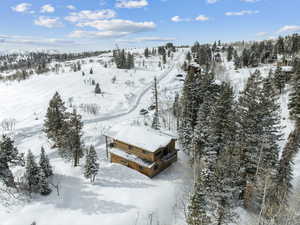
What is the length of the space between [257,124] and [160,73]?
68358 millimetres

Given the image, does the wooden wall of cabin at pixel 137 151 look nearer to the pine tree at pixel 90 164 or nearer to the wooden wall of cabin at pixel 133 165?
the wooden wall of cabin at pixel 133 165

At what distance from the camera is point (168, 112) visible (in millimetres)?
43312

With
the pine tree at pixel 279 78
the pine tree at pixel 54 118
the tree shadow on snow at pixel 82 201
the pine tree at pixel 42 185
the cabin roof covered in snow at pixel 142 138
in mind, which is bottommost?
the tree shadow on snow at pixel 82 201

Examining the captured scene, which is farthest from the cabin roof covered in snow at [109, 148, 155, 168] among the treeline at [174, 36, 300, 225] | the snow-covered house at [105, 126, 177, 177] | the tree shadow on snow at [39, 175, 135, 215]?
the treeline at [174, 36, 300, 225]

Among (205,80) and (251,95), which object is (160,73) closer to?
(205,80)

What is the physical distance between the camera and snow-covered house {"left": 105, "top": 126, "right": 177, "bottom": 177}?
22.0 m

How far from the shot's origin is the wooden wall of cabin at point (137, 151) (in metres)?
22.1

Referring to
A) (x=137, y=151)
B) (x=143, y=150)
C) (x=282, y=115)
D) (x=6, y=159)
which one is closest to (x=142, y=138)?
(x=143, y=150)

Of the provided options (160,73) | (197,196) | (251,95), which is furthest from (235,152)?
(160,73)

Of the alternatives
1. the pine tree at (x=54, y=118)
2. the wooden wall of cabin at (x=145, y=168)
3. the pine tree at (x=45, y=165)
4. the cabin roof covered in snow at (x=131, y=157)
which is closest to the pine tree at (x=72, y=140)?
the pine tree at (x=45, y=165)

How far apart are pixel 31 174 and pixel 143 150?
11.3 meters

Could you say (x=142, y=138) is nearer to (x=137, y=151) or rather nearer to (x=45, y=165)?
(x=137, y=151)

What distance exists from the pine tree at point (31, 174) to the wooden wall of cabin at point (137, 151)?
970 centimetres

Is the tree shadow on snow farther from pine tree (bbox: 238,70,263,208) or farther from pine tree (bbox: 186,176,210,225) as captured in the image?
pine tree (bbox: 238,70,263,208)
